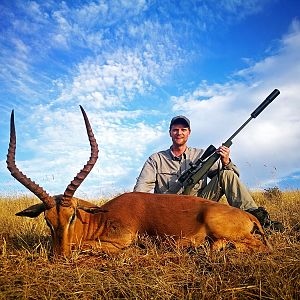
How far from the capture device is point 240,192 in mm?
7098

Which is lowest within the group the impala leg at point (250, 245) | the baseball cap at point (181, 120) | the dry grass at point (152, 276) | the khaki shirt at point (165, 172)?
the dry grass at point (152, 276)

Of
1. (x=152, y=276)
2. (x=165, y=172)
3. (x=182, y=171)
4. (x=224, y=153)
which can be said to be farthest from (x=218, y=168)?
(x=152, y=276)

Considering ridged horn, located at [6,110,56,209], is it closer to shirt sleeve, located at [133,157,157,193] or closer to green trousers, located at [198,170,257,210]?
shirt sleeve, located at [133,157,157,193]

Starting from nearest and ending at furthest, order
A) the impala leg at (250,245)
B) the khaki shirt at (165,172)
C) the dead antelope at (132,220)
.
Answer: the impala leg at (250,245), the dead antelope at (132,220), the khaki shirt at (165,172)

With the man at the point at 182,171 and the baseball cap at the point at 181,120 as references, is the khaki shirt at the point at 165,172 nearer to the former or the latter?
the man at the point at 182,171

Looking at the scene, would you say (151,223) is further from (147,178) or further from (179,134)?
(179,134)

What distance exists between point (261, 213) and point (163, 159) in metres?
2.48

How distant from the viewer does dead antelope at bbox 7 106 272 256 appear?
496 centimetres

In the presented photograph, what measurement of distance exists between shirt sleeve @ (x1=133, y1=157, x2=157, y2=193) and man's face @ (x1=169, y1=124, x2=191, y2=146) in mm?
665

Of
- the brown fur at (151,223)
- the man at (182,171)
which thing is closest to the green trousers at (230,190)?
the man at (182,171)

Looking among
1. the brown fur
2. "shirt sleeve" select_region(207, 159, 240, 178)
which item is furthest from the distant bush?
the brown fur

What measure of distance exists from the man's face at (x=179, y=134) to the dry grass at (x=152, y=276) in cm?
346

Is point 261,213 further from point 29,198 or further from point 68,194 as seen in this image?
point 29,198

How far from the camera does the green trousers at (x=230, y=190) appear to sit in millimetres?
7051
